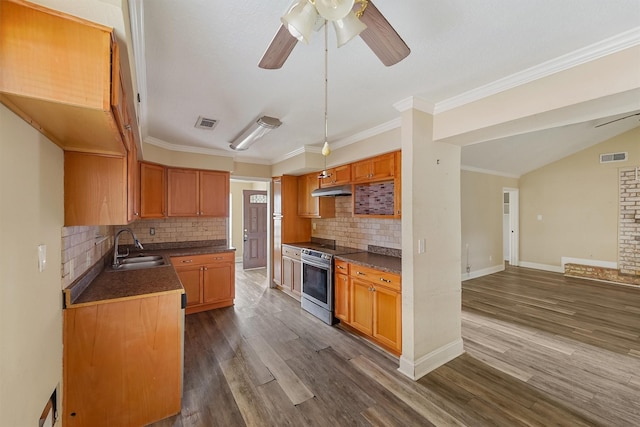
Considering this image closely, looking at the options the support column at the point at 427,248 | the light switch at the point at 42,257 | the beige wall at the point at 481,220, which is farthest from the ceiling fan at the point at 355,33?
the beige wall at the point at 481,220

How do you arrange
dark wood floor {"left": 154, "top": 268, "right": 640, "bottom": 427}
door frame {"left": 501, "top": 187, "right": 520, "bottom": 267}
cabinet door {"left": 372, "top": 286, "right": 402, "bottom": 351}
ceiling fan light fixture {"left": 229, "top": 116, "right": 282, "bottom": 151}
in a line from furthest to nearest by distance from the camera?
door frame {"left": 501, "top": 187, "right": 520, "bottom": 267}, ceiling fan light fixture {"left": 229, "top": 116, "right": 282, "bottom": 151}, cabinet door {"left": 372, "top": 286, "right": 402, "bottom": 351}, dark wood floor {"left": 154, "top": 268, "right": 640, "bottom": 427}

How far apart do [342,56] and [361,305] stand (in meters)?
2.50

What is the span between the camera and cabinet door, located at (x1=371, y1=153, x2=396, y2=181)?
2.98 metres

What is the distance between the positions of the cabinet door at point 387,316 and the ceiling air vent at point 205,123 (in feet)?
8.46

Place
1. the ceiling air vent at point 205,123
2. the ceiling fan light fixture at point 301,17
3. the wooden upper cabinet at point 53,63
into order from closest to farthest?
1. the wooden upper cabinet at point 53,63
2. the ceiling fan light fixture at point 301,17
3. the ceiling air vent at point 205,123

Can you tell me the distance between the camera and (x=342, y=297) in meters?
3.33

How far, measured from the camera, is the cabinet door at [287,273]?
4512 millimetres

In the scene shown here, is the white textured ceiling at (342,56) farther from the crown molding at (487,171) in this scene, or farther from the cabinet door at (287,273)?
the crown molding at (487,171)

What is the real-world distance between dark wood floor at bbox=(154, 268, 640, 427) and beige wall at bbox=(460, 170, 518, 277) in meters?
1.86

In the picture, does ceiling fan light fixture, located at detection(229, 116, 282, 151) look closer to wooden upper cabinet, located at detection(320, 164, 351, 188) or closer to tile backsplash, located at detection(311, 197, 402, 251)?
wooden upper cabinet, located at detection(320, 164, 351, 188)

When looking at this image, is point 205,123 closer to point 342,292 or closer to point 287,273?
point 342,292

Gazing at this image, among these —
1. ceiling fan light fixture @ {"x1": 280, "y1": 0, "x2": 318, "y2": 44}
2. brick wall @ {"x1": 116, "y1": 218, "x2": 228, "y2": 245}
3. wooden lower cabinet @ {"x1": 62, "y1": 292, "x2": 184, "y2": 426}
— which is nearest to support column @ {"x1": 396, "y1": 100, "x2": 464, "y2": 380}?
ceiling fan light fixture @ {"x1": 280, "y1": 0, "x2": 318, "y2": 44}

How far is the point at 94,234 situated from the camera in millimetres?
2439

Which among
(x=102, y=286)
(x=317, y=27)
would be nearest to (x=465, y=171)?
(x=317, y=27)
